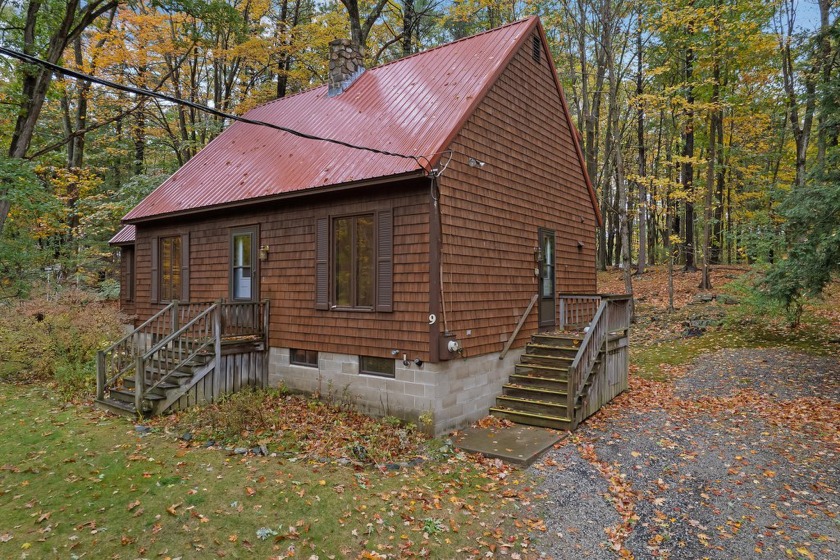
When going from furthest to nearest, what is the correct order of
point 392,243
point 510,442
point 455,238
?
point 392,243, point 455,238, point 510,442

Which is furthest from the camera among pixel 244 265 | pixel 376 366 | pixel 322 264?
pixel 244 265

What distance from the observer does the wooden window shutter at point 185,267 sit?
11516mm

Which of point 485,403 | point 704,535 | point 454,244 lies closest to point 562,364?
→ point 485,403

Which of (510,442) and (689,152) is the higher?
(689,152)

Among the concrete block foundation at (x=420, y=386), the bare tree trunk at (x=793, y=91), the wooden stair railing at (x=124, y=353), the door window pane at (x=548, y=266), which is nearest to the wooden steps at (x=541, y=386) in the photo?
the concrete block foundation at (x=420, y=386)

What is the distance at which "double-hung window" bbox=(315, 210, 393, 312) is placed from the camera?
8094 mm

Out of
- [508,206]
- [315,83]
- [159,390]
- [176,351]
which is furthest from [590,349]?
[315,83]

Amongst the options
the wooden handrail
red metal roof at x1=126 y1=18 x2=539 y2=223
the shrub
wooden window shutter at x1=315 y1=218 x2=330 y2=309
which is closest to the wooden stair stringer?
wooden window shutter at x1=315 y1=218 x2=330 y2=309

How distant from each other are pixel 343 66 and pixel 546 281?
717 centimetres

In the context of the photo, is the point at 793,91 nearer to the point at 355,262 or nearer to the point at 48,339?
the point at 355,262

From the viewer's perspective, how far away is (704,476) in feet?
20.2

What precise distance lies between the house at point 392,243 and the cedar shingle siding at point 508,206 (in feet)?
0.14

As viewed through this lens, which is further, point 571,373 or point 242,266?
point 242,266

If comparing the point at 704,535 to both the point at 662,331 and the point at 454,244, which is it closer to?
the point at 454,244
